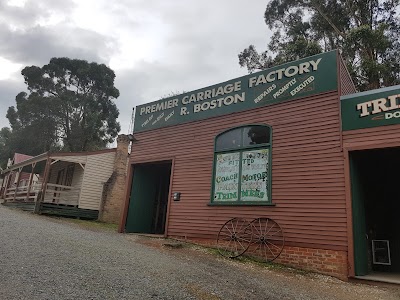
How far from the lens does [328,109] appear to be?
848 centimetres

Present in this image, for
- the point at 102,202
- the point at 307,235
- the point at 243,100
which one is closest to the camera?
the point at 307,235

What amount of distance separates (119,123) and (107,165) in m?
21.2

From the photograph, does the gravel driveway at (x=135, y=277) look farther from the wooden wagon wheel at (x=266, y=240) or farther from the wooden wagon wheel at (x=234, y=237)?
the wooden wagon wheel at (x=234, y=237)


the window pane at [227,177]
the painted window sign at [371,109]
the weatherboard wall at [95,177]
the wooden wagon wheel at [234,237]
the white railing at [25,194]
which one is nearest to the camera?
the painted window sign at [371,109]

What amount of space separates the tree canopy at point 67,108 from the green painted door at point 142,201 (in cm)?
2586

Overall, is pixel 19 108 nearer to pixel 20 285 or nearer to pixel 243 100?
pixel 243 100

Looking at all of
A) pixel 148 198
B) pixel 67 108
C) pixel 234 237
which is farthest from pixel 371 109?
pixel 67 108

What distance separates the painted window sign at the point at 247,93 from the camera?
8906 millimetres

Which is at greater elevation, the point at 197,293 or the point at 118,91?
the point at 118,91

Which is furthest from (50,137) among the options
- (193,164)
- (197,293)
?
(197,293)

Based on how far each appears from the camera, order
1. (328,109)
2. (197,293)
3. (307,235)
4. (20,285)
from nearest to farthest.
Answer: (20,285)
(197,293)
(307,235)
(328,109)

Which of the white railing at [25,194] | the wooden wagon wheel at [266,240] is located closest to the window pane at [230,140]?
the wooden wagon wheel at [266,240]

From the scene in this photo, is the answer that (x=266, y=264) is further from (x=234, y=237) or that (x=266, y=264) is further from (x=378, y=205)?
(x=378, y=205)

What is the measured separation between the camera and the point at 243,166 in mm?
9812
